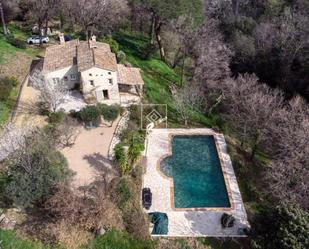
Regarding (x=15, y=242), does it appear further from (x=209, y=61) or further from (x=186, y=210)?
(x=209, y=61)

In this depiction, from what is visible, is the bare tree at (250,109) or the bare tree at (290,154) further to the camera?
the bare tree at (250,109)

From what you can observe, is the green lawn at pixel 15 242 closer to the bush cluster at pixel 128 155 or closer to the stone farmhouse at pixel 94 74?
the bush cluster at pixel 128 155

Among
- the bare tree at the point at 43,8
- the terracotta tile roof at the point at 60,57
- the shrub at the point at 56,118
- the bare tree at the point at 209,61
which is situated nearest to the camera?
the shrub at the point at 56,118

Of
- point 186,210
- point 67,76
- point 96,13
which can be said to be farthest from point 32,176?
point 96,13

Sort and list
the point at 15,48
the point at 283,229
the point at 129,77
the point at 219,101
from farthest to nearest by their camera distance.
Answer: the point at 15,48
the point at 219,101
the point at 129,77
the point at 283,229

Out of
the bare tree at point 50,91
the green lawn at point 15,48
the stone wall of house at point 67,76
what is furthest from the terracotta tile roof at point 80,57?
the green lawn at point 15,48

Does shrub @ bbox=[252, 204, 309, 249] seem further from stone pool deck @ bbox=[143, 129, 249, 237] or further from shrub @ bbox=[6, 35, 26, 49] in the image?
shrub @ bbox=[6, 35, 26, 49]
